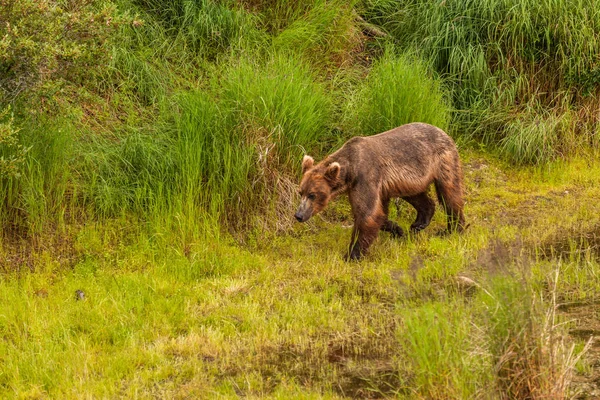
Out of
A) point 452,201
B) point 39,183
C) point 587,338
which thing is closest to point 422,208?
point 452,201

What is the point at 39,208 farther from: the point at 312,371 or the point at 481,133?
the point at 481,133

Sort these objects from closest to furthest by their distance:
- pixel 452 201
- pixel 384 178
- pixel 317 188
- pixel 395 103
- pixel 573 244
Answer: pixel 317 188 → pixel 573 244 → pixel 384 178 → pixel 452 201 → pixel 395 103

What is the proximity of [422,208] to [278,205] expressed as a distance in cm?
149

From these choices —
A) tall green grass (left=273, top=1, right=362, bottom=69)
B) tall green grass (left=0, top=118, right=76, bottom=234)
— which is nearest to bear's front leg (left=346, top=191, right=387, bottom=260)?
tall green grass (left=0, top=118, right=76, bottom=234)

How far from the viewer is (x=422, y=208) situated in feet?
30.2

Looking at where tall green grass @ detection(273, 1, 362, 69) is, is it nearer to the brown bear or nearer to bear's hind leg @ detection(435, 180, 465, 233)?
the brown bear

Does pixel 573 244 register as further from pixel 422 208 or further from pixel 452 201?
pixel 422 208

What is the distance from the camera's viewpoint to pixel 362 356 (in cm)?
620

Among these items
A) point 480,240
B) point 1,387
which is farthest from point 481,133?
point 1,387

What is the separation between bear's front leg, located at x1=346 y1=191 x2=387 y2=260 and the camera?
27.1 ft

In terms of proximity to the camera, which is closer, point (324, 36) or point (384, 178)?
point (384, 178)

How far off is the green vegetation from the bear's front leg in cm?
19

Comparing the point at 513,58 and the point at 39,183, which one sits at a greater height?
the point at 513,58

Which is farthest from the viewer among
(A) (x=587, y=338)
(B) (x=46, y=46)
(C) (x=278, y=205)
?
(C) (x=278, y=205)
